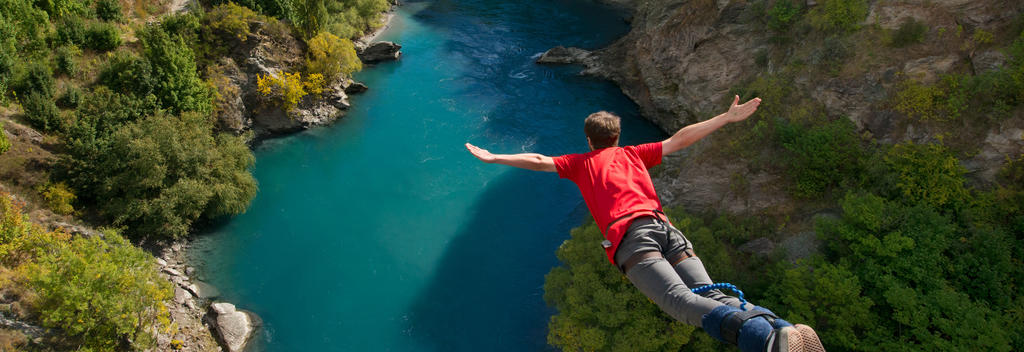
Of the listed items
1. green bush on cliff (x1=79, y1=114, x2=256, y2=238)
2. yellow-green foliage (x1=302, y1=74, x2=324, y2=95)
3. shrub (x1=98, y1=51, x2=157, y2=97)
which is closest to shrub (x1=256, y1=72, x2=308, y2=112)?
yellow-green foliage (x1=302, y1=74, x2=324, y2=95)

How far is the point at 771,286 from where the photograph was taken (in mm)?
10422

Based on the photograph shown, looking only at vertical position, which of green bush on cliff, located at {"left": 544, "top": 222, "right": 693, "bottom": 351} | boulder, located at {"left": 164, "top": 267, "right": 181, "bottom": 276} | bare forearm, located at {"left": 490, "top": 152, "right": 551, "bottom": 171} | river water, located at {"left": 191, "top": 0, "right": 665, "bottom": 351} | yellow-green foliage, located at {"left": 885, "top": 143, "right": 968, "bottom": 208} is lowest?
river water, located at {"left": 191, "top": 0, "right": 665, "bottom": 351}

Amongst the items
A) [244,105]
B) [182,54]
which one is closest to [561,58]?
[244,105]

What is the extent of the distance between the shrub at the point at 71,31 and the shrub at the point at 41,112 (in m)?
2.72

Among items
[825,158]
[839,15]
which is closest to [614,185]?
[825,158]

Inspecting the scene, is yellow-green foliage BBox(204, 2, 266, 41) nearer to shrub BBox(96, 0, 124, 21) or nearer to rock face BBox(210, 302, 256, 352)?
shrub BBox(96, 0, 124, 21)

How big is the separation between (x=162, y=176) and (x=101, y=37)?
21.9 ft

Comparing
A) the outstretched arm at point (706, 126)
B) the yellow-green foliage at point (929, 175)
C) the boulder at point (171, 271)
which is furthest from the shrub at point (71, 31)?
the yellow-green foliage at point (929, 175)

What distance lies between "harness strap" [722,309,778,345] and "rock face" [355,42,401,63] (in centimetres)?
2743

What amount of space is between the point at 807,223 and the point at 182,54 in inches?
792

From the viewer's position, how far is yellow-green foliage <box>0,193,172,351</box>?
11352 millimetres

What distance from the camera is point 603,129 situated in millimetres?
5078

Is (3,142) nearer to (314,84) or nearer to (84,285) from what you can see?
(84,285)

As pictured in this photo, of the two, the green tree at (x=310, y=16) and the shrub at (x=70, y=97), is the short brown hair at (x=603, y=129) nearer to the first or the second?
the shrub at (x=70, y=97)
